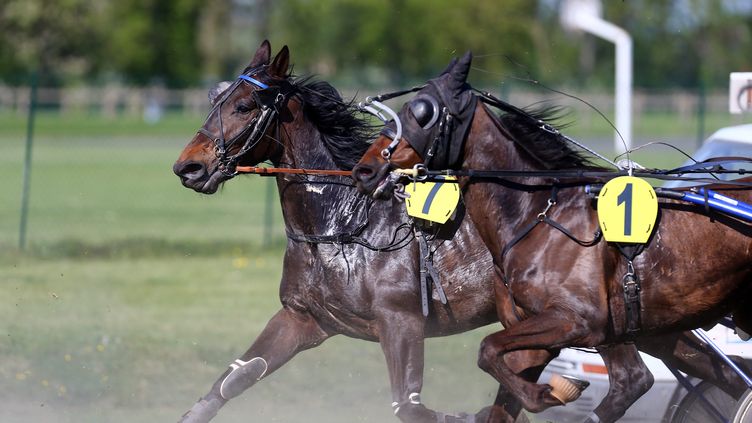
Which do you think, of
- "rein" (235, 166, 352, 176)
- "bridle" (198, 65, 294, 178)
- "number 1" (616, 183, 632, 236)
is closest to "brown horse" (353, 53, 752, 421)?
"number 1" (616, 183, 632, 236)

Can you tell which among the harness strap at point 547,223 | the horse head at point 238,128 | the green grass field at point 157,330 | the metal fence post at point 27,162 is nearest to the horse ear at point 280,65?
the horse head at point 238,128

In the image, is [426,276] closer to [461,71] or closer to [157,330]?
[461,71]

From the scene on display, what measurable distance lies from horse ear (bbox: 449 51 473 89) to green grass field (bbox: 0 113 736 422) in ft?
10.2

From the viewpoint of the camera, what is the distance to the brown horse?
17.3 ft

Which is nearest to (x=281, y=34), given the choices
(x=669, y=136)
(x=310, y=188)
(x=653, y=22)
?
(x=653, y=22)

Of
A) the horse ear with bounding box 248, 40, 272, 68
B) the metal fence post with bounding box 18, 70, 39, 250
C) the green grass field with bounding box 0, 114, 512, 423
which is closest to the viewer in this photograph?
the horse ear with bounding box 248, 40, 272, 68

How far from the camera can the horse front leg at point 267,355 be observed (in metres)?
6.26

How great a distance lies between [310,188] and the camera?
657cm

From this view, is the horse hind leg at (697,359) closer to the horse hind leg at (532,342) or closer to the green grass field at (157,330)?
the horse hind leg at (532,342)

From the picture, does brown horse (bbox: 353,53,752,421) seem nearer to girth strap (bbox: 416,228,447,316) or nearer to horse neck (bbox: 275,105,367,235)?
girth strap (bbox: 416,228,447,316)

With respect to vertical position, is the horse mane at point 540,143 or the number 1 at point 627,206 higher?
the horse mane at point 540,143

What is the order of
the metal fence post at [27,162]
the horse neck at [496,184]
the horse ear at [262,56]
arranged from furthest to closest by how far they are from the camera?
the metal fence post at [27,162], the horse ear at [262,56], the horse neck at [496,184]

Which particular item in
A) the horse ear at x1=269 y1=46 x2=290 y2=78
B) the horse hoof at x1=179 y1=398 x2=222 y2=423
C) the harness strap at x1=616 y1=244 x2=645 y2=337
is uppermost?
the horse ear at x1=269 y1=46 x2=290 y2=78

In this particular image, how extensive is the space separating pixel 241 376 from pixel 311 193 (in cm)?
111
